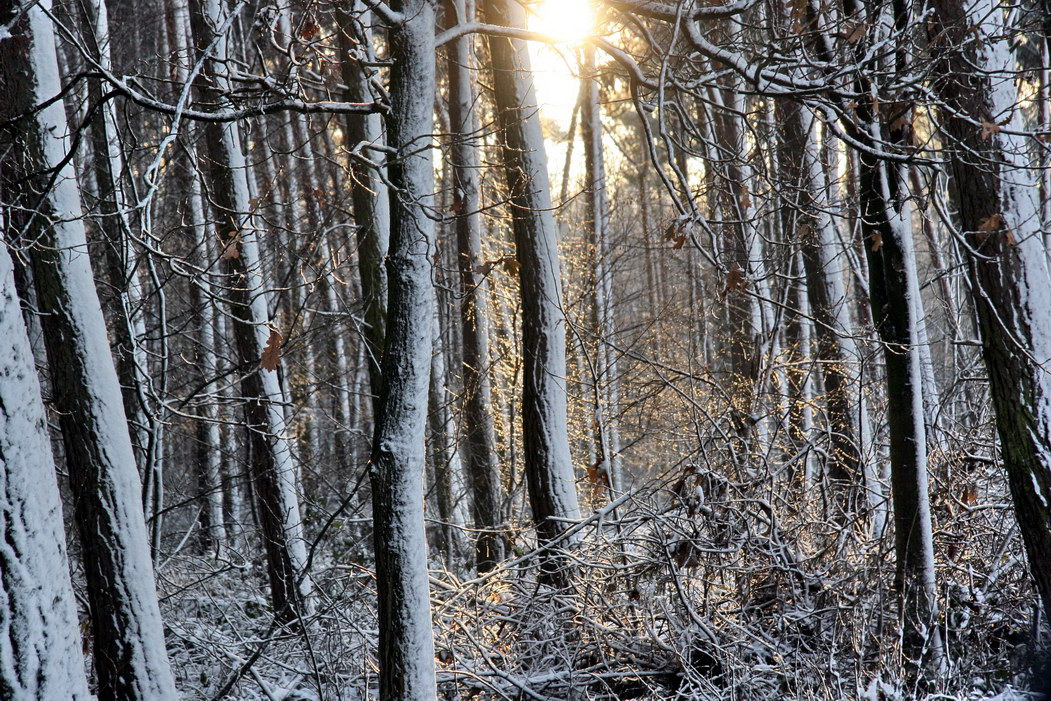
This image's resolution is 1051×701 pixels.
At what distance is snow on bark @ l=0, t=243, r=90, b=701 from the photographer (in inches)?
127

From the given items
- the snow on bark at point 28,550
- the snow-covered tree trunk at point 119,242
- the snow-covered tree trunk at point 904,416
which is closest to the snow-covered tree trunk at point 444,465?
the snow-covered tree trunk at point 119,242

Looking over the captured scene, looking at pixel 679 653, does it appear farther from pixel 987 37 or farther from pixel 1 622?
pixel 987 37

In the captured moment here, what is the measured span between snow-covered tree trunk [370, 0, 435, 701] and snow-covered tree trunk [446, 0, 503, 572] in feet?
13.7

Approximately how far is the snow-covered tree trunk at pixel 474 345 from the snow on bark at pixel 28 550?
527 centimetres

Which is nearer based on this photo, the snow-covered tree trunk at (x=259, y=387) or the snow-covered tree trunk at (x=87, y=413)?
the snow-covered tree trunk at (x=87, y=413)

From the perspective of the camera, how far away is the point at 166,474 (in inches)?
523

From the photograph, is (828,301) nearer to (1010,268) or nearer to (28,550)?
(1010,268)

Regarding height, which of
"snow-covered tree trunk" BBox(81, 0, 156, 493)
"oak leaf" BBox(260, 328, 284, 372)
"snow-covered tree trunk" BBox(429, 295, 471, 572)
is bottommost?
"snow-covered tree trunk" BBox(429, 295, 471, 572)

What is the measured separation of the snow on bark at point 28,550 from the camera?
3.23 m

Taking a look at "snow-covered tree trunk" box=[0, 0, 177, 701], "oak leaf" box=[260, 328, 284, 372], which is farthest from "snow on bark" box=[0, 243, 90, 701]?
"snow-covered tree trunk" box=[0, 0, 177, 701]

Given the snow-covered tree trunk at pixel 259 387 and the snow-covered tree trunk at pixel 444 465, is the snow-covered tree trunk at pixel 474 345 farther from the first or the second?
the snow-covered tree trunk at pixel 259 387

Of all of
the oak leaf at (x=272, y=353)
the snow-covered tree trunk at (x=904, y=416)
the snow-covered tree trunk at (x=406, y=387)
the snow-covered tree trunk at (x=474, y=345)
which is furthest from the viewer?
the snow-covered tree trunk at (x=474, y=345)

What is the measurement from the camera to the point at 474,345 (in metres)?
10.0

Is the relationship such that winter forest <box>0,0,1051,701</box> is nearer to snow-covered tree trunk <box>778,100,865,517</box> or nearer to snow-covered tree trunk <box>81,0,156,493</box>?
snow-covered tree trunk <box>81,0,156,493</box>
